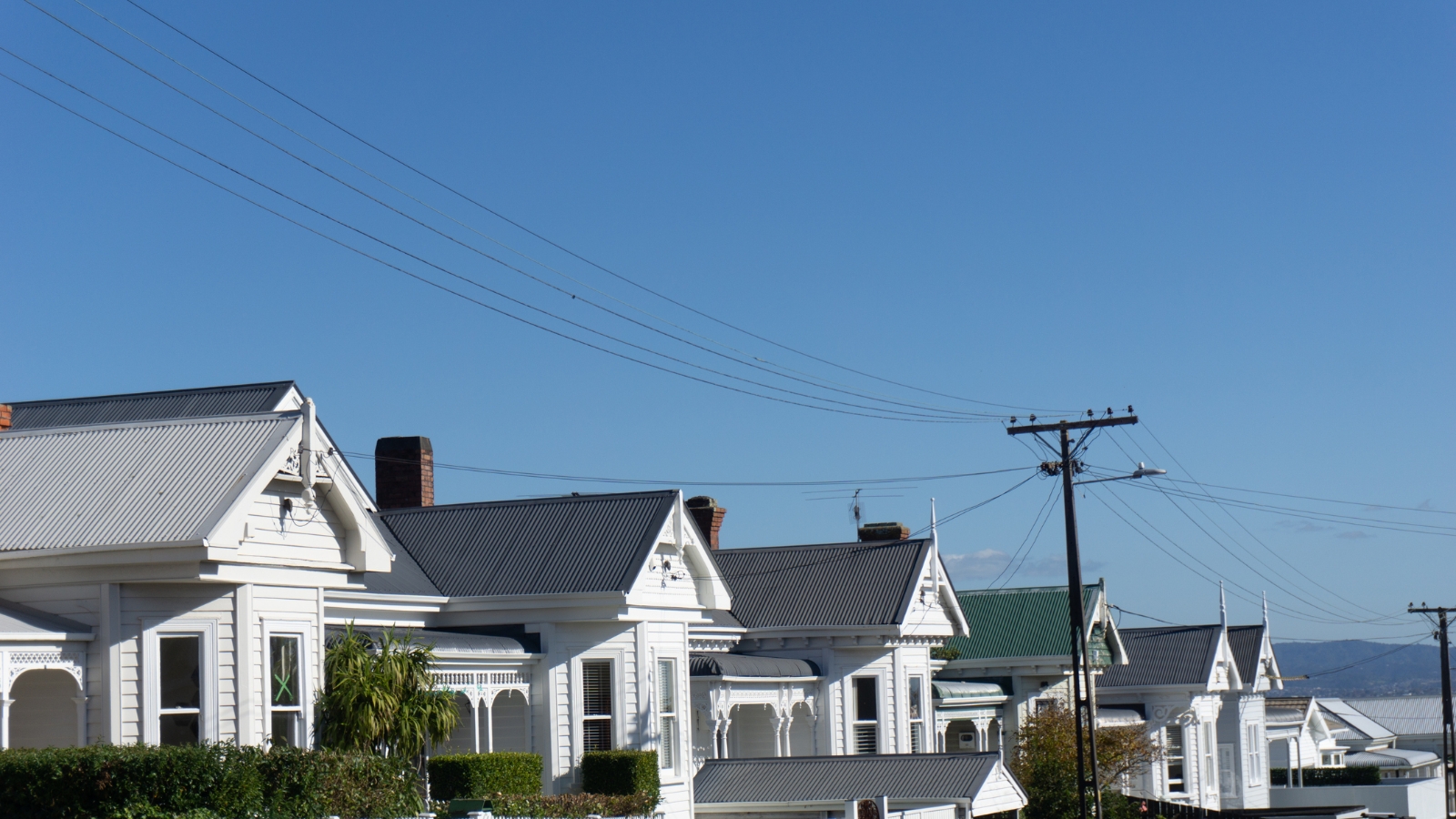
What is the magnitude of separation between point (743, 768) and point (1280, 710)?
144ft

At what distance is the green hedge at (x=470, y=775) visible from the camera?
1030 inches

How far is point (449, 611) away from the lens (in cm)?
3095

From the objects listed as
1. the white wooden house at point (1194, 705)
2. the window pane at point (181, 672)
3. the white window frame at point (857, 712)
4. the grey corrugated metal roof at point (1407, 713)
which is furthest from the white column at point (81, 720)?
the grey corrugated metal roof at point (1407, 713)

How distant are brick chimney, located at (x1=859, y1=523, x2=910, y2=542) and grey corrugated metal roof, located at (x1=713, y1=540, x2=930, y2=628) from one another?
2.02m

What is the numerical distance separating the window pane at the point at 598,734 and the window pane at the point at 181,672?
10140 mm

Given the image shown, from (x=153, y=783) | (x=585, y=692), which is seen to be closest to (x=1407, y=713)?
(x=585, y=692)

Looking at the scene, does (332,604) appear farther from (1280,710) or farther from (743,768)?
(1280,710)

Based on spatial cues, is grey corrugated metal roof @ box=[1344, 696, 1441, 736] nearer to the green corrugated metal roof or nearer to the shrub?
the green corrugated metal roof

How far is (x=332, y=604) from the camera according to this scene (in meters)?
26.2

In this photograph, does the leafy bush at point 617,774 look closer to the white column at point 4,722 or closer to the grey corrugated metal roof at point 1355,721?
the white column at point 4,722

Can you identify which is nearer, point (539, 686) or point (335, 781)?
point (335, 781)

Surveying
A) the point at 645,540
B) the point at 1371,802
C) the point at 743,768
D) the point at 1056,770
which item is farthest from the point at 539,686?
the point at 1371,802

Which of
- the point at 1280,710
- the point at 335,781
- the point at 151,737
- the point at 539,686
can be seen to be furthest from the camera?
the point at 1280,710

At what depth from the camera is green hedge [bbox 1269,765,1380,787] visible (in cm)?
7531
